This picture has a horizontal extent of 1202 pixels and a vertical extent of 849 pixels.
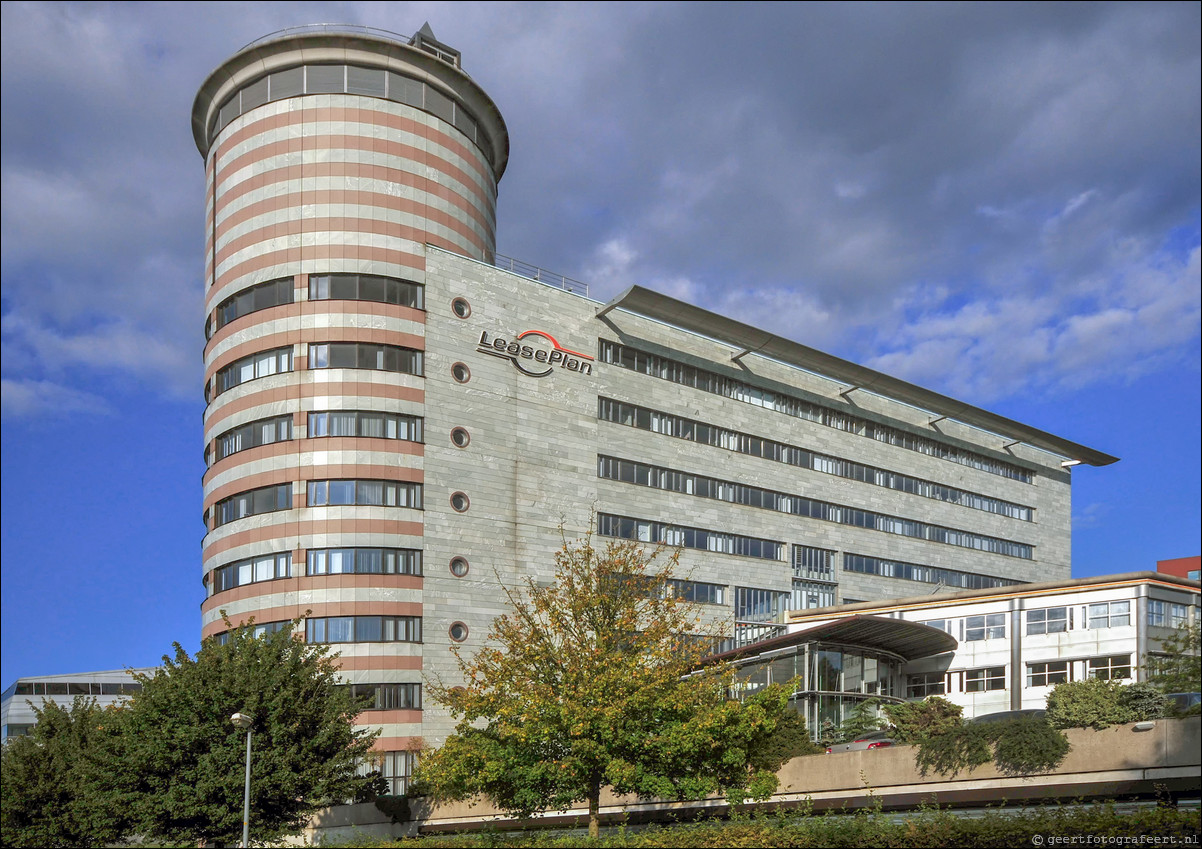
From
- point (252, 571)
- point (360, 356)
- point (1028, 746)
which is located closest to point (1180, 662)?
point (1028, 746)

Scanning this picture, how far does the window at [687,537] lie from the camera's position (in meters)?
70.1

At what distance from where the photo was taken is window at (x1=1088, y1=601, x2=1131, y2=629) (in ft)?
193

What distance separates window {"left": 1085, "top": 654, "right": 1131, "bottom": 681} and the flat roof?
3.85 meters

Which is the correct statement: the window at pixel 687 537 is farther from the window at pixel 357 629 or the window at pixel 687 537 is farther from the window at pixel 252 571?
the window at pixel 252 571

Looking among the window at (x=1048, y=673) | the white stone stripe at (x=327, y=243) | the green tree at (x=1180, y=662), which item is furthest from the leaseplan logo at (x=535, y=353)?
the green tree at (x=1180, y=662)

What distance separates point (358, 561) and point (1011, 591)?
122 feet

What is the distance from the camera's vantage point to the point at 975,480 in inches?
3878

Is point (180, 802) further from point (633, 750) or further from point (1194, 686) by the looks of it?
point (1194, 686)

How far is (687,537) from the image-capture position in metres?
73.9

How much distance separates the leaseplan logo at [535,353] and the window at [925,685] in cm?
2731

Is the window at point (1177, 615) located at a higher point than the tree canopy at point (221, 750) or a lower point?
higher

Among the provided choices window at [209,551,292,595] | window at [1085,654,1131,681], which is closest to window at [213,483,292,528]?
window at [209,551,292,595]

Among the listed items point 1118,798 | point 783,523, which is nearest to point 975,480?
point 783,523

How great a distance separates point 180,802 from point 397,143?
40.2 m
